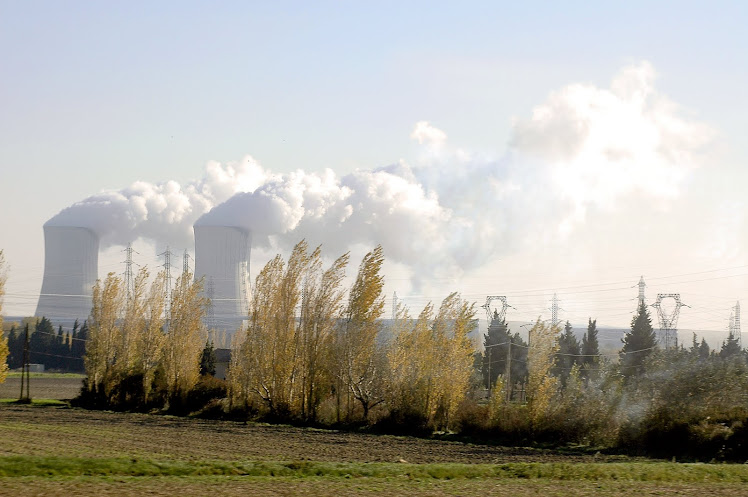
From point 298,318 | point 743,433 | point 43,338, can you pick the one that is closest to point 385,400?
point 298,318

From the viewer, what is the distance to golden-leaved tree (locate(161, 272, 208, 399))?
150 ft

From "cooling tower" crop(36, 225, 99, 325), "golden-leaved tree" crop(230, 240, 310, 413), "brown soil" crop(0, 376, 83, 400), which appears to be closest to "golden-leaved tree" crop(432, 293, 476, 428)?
"golden-leaved tree" crop(230, 240, 310, 413)

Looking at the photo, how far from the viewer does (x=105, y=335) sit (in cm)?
4944

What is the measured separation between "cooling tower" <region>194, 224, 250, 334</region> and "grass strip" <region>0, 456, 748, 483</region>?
53.1 meters

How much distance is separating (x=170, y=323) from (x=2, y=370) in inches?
401

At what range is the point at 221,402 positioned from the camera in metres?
43.2

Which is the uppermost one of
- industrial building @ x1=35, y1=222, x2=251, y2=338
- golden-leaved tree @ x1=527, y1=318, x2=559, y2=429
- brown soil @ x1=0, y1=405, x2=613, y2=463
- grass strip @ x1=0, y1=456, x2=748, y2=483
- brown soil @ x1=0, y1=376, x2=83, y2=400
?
industrial building @ x1=35, y1=222, x2=251, y2=338

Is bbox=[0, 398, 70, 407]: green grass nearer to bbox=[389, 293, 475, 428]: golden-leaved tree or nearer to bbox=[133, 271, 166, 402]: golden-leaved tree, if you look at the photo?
bbox=[133, 271, 166, 402]: golden-leaved tree

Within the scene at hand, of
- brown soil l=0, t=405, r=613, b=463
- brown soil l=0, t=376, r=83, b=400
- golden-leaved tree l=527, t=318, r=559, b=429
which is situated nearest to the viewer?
brown soil l=0, t=405, r=613, b=463

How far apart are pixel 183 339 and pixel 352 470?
31856mm

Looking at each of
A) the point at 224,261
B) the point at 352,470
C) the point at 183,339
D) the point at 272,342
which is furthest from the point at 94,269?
the point at 352,470

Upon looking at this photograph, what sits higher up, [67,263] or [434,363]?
[67,263]

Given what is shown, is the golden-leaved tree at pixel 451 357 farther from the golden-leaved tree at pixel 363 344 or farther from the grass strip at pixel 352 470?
the grass strip at pixel 352 470

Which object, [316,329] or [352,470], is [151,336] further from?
[352,470]
